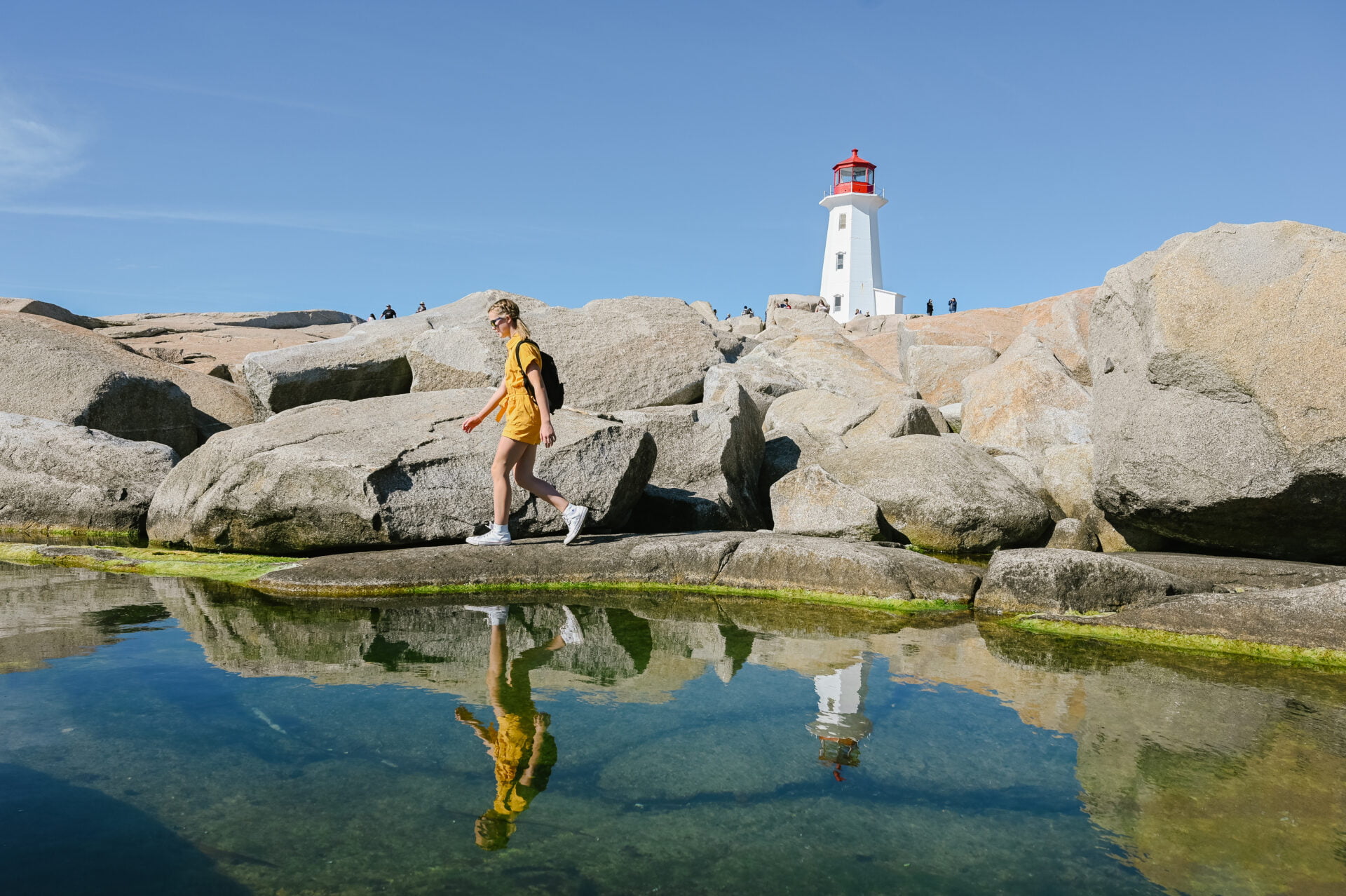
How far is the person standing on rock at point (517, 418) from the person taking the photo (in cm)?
682

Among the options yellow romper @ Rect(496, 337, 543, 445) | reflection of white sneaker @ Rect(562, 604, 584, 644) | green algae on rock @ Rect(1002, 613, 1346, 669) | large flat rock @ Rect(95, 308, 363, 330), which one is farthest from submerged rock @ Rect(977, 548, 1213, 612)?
large flat rock @ Rect(95, 308, 363, 330)

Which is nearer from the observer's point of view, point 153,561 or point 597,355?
point 153,561

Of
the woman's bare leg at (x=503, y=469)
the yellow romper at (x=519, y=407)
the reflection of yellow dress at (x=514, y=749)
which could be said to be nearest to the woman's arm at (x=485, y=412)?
the yellow romper at (x=519, y=407)

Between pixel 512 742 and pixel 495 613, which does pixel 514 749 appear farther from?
pixel 495 613

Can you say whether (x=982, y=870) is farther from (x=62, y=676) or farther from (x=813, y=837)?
(x=62, y=676)

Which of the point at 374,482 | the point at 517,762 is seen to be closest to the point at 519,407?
the point at 374,482

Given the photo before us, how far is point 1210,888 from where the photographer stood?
7.91 feet

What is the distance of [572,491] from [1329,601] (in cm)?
522

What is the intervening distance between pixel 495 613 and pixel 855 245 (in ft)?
167

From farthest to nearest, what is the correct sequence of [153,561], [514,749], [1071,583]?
1. [153,561]
2. [1071,583]
3. [514,749]

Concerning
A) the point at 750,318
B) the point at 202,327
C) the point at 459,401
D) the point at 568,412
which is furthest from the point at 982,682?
the point at 750,318

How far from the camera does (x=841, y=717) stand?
374 cm

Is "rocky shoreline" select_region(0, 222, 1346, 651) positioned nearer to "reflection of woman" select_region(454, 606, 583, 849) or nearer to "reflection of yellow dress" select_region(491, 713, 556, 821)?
"reflection of woman" select_region(454, 606, 583, 849)

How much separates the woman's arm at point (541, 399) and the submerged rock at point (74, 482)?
5.18m
